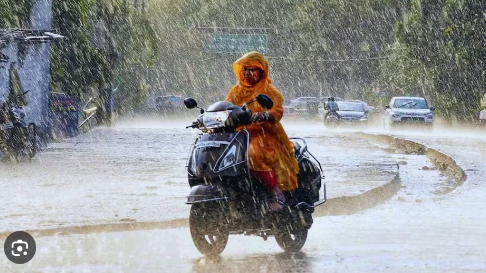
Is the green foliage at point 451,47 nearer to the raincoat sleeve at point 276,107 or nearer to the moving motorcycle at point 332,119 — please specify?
the moving motorcycle at point 332,119

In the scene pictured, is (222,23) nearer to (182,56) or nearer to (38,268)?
(182,56)

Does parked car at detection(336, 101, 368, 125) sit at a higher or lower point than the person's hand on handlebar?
lower

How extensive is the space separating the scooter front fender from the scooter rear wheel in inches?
44.0

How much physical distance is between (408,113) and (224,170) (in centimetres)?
3517

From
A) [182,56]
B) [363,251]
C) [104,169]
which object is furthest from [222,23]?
[363,251]

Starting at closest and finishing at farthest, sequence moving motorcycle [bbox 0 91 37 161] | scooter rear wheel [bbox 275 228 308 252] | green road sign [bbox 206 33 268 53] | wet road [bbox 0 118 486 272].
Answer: wet road [bbox 0 118 486 272], scooter rear wheel [bbox 275 228 308 252], moving motorcycle [bbox 0 91 37 161], green road sign [bbox 206 33 268 53]

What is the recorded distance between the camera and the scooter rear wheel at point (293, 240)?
953 cm

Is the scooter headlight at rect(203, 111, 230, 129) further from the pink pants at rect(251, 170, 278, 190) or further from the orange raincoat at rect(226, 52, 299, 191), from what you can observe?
the pink pants at rect(251, 170, 278, 190)

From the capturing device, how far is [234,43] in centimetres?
7125

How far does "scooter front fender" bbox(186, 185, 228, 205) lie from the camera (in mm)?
8555

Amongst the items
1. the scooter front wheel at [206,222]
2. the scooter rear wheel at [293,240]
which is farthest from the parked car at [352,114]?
the scooter front wheel at [206,222]

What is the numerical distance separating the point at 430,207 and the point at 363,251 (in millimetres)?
4802

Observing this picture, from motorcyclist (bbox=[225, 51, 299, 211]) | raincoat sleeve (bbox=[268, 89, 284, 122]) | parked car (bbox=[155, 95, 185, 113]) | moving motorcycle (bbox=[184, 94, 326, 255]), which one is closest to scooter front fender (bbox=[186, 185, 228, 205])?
→ moving motorcycle (bbox=[184, 94, 326, 255])

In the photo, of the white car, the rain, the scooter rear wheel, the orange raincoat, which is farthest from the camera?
the white car
